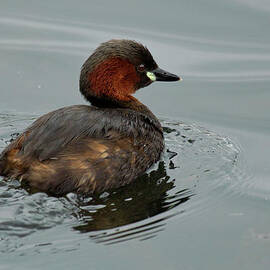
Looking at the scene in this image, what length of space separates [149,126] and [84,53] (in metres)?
2.78

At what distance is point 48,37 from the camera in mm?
10172

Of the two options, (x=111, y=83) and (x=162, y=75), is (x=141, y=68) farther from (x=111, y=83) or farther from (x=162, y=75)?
(x=111, y=83)

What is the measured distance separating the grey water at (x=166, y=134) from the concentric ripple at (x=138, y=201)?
1 cm

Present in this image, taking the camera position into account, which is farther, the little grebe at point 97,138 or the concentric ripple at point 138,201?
the little grebe at point 97,138

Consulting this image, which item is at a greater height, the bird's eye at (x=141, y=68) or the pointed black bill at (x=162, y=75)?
the bird's eye at (x=141, y=68)

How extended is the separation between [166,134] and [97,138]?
1.63 m

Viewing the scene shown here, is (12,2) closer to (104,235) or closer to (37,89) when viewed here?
(37,89)

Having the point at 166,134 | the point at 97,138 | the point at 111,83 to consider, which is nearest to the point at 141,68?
the point at 111,83

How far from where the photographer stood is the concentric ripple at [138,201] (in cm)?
579

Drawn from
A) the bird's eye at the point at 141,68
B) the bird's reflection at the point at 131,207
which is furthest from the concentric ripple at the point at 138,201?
the bird's eye at the point at 141,68

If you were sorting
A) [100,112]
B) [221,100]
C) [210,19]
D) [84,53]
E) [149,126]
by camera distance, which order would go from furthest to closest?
[210,19] < [84,53] < [221,100] < [149,126] < [100,112]

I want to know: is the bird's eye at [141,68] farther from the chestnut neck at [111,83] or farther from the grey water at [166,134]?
the grey water at [166,134]

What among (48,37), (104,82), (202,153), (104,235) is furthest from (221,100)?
(104,235)

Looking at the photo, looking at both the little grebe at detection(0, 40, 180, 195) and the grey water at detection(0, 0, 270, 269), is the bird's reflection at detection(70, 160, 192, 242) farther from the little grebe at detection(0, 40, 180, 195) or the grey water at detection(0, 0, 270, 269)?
the little grebe at detection(0, 40, 180, 195)
